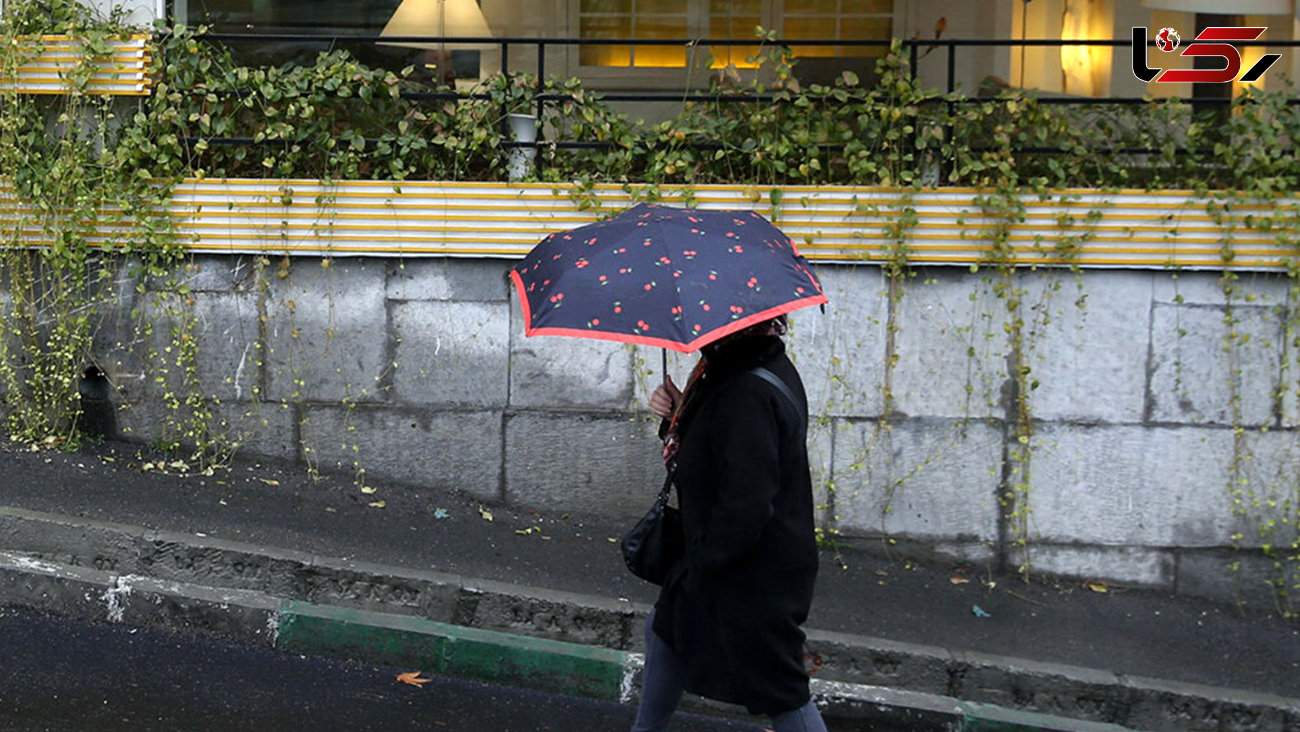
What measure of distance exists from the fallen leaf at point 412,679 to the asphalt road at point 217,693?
33 millimetres

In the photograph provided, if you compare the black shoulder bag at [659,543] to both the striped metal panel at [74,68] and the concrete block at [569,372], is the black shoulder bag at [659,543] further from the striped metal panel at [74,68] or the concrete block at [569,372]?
the striped metal panel at [74,68]

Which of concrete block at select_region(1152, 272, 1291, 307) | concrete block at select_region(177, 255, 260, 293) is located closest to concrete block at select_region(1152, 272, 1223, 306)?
concrete block at select_region(1152, 272, 1291, 307)

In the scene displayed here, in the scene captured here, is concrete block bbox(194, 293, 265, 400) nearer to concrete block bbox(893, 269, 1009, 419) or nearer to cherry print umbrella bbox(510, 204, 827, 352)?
concrete block bbox(893, 269, 1009, 419)

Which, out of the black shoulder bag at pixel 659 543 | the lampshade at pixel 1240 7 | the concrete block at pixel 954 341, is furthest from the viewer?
the lampshade at pixel 1240 7

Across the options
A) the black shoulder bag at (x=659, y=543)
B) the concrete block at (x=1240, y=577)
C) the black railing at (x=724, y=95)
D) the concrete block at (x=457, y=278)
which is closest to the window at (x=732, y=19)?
the black railing at (x=724, y=95)

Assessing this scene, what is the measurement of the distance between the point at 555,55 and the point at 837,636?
3.74m

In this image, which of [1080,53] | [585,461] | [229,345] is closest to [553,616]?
[585,461]

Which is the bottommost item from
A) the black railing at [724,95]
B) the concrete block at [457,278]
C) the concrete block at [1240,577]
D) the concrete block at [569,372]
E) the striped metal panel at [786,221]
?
the concrete block at [1240,577]

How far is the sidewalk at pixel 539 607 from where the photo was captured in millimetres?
5277

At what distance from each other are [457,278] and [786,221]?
1.51 m

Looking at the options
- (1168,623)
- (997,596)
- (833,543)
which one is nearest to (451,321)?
(833,543)

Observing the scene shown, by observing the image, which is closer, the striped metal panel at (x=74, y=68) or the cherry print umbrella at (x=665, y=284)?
the cherry print umbrella at (x=665, y=284)

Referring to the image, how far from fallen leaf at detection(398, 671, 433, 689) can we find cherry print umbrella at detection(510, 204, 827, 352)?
201 centimetres

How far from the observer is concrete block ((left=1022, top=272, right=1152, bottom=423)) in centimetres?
639
